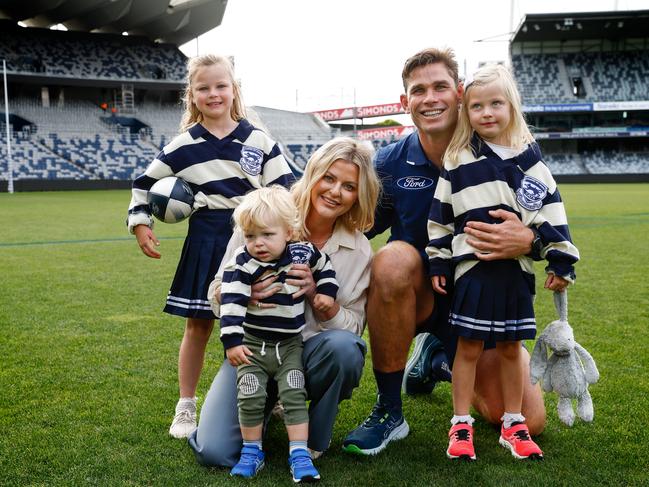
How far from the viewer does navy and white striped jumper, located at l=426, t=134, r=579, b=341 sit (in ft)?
8.69

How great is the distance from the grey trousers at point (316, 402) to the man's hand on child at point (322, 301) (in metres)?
0.12

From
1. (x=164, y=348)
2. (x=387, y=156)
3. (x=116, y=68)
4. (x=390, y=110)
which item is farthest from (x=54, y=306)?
(x=390, y=110)

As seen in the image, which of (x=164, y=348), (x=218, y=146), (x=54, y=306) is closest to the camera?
(x=218, y=146)

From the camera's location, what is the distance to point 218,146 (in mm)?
3119

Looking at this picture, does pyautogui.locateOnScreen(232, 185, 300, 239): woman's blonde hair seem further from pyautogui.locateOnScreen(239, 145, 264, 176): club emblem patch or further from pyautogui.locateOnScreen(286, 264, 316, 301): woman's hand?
pyautogui.locateOnScreen(239, 145, 264, 176): club emblem patch

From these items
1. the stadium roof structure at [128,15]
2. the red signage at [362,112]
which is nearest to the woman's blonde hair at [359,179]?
the stadium roof structure at [128,15]

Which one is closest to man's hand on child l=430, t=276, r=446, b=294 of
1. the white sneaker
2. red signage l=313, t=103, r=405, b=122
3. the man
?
the man

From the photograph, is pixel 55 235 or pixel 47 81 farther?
pixel 47 81

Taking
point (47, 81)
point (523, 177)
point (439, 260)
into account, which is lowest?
point (439, 260)

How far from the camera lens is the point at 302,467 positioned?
2348 mm

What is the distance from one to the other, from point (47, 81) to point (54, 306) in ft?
114

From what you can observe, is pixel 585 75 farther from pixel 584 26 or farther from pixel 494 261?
pixel 494 261

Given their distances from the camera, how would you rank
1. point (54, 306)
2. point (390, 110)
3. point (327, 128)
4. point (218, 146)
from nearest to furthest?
point (218, 146) → point (54, 306) → point (327, 128) → point (390, 110)

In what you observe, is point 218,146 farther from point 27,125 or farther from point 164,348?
point 27,125
